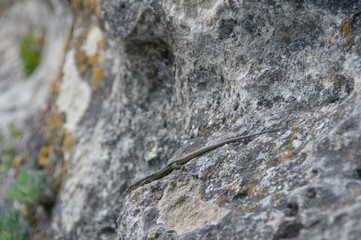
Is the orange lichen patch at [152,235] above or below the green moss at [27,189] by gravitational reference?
below

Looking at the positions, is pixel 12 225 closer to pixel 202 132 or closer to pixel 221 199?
pixel 202 132

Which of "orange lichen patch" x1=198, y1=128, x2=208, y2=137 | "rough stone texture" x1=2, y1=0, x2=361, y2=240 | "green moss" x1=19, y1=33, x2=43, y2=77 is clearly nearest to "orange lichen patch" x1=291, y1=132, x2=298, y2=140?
"rough stone texture" x1=2, y1=0, x2=361, y2=240

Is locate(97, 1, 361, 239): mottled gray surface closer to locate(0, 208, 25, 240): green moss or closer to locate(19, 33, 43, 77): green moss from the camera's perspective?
locate(0, 208, 25, 240): green moss

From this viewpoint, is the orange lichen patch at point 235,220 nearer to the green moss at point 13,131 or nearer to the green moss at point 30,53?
the green moss at point 13,131

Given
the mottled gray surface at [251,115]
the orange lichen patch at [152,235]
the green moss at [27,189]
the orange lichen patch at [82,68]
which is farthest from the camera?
the orange lichen patch at [82,68]

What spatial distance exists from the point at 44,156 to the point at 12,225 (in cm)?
63

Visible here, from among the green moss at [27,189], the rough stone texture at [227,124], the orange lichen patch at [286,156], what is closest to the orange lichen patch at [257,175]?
the rough stone texture at [227,124]

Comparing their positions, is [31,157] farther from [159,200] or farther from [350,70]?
[350,70]

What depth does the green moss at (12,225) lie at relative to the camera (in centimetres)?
342

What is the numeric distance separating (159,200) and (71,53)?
2.31m

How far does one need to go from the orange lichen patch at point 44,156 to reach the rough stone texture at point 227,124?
598mm

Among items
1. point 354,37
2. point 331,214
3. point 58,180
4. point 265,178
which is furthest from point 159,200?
point 58,180

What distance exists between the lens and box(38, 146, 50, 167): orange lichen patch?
385 centimetres

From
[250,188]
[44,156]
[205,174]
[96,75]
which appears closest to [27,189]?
[44,156]
